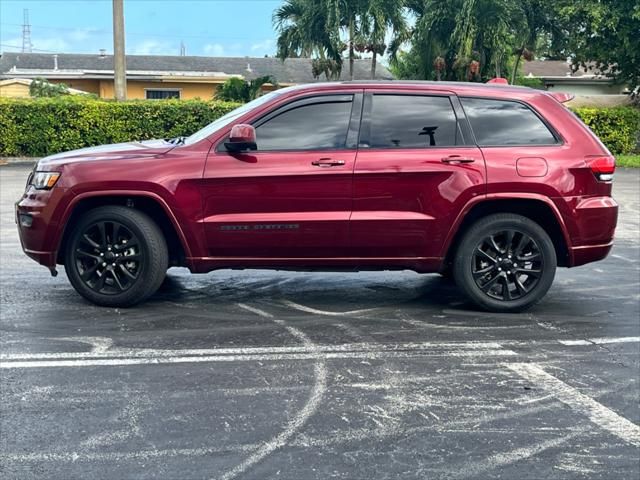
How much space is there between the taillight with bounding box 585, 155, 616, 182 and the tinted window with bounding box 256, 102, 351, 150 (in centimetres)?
201

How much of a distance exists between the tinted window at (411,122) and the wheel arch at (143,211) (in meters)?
1.73

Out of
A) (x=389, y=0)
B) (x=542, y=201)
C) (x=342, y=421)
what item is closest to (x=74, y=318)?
(x=342, y=421)

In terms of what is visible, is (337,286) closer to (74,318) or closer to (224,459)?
(74,318)

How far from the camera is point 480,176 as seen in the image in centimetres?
625

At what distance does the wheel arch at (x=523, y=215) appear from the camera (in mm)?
6293

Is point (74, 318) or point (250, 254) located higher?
point (250, 254)

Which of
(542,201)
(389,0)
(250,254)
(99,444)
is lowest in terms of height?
(99,444)

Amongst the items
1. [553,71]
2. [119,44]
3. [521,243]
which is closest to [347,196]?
[521,243]

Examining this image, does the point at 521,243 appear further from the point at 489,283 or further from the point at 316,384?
the point at 316,384

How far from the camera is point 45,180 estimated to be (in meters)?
6.31

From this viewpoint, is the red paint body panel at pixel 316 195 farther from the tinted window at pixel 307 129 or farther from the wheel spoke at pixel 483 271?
the wheel spoke at pixel 483 271

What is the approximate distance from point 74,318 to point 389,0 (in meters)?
28.2

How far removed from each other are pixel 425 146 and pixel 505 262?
46.0 inches

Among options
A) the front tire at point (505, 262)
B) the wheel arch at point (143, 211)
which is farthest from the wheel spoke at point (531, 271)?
the wheel arch at point (143, 211)
